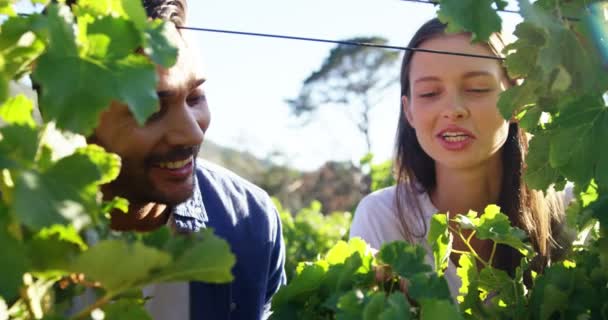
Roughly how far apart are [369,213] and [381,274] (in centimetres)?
176

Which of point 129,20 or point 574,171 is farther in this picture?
point 574,171

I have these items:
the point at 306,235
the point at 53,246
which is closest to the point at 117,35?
the point at 53,246

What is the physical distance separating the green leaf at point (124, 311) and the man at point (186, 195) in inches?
40.1

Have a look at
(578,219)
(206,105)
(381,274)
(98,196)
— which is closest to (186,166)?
(206,105)

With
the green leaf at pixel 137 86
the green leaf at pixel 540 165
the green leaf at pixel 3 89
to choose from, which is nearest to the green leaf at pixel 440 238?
the green leaf at pixel 540 165

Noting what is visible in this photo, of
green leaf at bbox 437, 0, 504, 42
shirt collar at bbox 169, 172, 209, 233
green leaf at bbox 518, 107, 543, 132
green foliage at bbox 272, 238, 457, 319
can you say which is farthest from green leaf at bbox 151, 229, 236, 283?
shirt collar at bbox 169, 172, 209, 233

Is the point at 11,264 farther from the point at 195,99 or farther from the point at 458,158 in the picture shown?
the point at 458,158

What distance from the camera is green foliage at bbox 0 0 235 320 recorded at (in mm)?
958

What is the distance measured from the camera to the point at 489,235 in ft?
5.62

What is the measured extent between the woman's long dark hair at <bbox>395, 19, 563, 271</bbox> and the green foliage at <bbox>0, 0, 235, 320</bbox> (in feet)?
6.58

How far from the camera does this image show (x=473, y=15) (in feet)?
4.64

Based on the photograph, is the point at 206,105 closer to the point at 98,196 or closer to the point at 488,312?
the point at 488,312

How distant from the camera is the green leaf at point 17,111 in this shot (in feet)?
3.29

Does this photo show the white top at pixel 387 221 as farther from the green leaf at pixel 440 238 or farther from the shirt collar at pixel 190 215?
the green leaf at pixel 440 238
